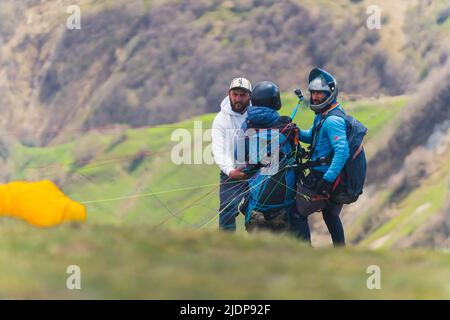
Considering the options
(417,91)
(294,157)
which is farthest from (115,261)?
(417,91)

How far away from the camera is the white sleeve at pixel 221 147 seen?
11.0 m

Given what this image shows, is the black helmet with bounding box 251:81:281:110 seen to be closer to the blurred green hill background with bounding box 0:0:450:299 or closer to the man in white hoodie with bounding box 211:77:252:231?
the man in white hoodie with bounding box 211:77:252:231

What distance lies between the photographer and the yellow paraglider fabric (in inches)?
387

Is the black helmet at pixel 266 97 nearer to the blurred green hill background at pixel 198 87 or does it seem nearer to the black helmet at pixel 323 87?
the black helmet at pixel 323 87

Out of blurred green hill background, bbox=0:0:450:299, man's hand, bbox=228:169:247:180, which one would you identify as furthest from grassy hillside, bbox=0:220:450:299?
blurred green hill background, bbox=0:0:450:299

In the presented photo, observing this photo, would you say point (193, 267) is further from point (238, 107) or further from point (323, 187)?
point (238, 107)

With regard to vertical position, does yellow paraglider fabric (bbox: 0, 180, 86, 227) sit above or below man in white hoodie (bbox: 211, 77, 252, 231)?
below

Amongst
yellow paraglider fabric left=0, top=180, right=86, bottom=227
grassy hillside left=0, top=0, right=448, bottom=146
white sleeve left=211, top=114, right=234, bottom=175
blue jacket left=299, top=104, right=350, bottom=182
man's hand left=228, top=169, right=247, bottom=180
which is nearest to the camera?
yellow paraglider fabric left=0, top=180, right=86, bottom=227

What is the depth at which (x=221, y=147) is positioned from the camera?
11.1 m

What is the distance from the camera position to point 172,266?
25.3 feet

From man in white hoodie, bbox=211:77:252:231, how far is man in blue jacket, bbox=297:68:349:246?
2.90 ft

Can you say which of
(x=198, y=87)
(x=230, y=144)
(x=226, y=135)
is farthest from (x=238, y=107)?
(x=198, y=87)

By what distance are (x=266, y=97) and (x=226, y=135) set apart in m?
0.87
